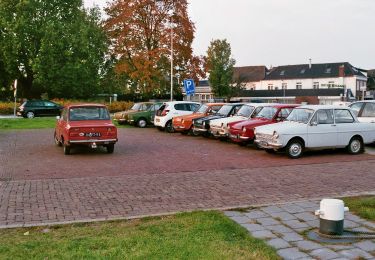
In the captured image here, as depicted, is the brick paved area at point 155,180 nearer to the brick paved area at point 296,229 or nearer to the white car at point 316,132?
the white car at point 316,132

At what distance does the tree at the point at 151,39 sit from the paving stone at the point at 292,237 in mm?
32919

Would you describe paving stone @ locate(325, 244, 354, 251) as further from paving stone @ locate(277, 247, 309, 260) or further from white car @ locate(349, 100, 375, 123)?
white car @ locate(349, 100, 375, 123)

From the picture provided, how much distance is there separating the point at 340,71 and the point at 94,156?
247 feet

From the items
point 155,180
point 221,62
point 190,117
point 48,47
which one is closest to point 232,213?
point 155,180

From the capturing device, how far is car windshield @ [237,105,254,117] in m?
17.9

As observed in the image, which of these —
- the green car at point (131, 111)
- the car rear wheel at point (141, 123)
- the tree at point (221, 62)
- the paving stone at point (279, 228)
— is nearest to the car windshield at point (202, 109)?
the car rear wheel at point (141, 123)

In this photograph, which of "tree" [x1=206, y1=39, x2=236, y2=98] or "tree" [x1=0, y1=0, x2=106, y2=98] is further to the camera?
"tree" [x1=206, y1=39, x2=236, y2=98]

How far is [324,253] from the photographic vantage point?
5148mm

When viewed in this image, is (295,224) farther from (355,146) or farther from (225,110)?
(225,110)

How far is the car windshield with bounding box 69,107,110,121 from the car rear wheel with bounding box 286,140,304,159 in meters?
6.19

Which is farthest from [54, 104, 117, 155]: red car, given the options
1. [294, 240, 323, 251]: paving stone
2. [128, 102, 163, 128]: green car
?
[128, 102, 163, 128]: green car

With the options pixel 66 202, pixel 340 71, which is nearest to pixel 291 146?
pixel 66 202

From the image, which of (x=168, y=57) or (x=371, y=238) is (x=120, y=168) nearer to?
(x=371, y=238)

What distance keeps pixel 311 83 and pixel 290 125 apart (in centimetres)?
7509
